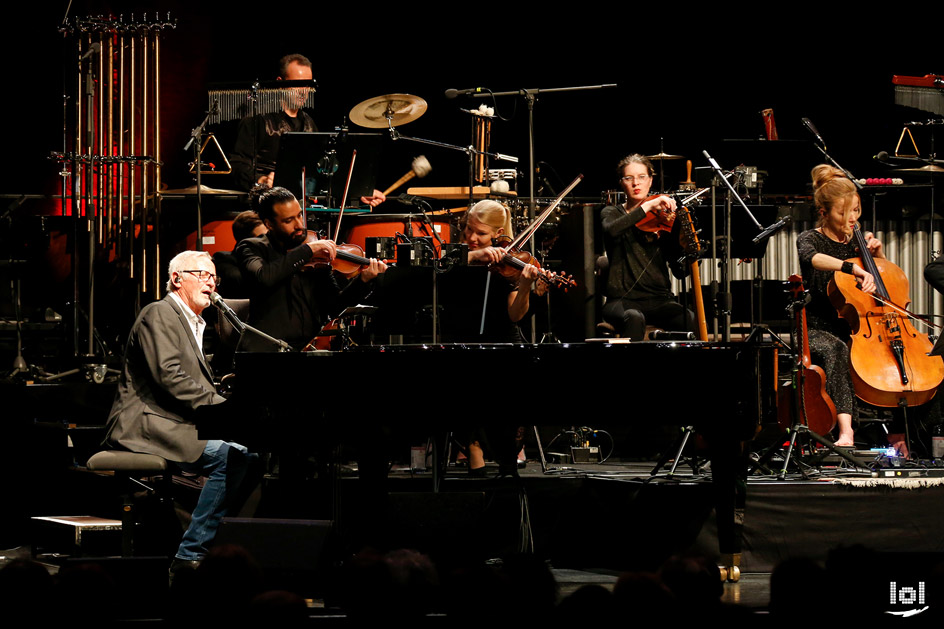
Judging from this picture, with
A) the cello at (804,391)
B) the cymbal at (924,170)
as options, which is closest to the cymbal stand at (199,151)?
the cello at (804,391)

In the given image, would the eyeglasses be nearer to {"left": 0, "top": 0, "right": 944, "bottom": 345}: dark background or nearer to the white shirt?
the white shirt

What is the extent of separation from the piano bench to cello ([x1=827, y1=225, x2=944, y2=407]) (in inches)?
171

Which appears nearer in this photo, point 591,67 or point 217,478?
point 217,478

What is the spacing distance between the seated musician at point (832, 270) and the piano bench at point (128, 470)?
4.18m

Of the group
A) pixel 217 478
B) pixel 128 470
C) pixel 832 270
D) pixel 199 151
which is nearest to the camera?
pixel 128 470

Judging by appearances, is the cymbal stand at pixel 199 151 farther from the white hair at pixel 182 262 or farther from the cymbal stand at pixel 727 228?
the cymbal stand at pixel 727 228

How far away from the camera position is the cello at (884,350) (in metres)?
6.93

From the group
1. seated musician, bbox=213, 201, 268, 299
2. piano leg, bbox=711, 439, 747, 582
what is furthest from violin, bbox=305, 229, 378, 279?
piano leg, bbox=711, 439, 747, 582

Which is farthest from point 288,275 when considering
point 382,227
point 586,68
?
point 586,68

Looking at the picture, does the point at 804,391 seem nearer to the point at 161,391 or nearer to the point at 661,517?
the point at 661,517

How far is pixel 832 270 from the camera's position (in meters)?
7.24

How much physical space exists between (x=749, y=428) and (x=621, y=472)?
1855mm

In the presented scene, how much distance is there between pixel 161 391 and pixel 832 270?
437 centimetres

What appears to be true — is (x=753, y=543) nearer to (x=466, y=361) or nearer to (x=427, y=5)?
(x=466, y=361)
